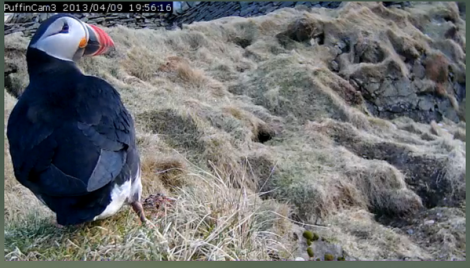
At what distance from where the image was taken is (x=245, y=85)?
134 inches

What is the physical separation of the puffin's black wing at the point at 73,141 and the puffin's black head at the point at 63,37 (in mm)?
177

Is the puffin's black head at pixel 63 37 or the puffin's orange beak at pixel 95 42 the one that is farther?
the puffin's orange beak at pixel 95 42

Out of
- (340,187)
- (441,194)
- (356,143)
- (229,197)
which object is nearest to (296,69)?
(356,143)

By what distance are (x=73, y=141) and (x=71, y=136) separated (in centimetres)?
2

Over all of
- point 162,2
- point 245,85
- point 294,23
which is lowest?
point 245,85

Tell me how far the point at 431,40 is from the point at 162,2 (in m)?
1.85

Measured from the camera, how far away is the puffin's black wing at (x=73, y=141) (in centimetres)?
171

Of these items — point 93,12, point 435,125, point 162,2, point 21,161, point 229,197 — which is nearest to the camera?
point 21,161

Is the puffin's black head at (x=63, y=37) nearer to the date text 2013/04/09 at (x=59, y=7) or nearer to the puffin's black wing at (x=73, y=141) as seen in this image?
the puffin's black wing at (x=73, y=141)

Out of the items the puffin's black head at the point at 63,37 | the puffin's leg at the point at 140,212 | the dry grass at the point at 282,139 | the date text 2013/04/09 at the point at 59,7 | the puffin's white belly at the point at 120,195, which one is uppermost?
the puffin's black head at the point at 63,37

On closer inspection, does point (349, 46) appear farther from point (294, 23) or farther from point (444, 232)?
point (444, 232)

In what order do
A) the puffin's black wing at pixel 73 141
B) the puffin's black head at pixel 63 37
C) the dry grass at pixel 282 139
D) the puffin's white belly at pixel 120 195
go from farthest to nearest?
the dry grass at pixel 282 139 < the puffin's black head at pixel 63 37 < the puffin's white belly at pixel 120 195 < the puffin's black wing at pixel 73 141

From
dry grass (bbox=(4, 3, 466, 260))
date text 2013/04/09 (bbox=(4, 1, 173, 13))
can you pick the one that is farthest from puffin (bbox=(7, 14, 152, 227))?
date text 2013/04/09 (bbox=(4, 1, 173, 13))

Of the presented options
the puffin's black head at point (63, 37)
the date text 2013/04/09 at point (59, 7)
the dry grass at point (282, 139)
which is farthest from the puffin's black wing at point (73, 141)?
the date text 2013/04/09 at point (59, 7)
